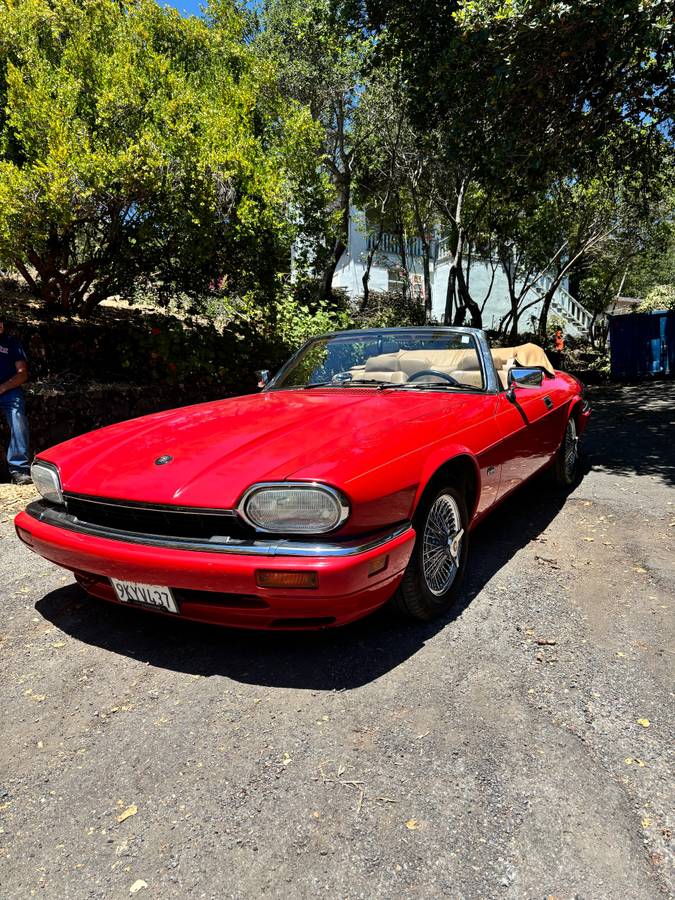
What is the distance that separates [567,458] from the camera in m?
5.50

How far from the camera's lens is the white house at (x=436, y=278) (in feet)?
87.5

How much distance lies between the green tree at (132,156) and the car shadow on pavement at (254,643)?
4778 millimetres

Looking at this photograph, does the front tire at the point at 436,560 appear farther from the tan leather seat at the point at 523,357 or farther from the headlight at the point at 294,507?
the tan leather seat at the point at 523,357

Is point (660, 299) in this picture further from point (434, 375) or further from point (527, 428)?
point (434, 375)

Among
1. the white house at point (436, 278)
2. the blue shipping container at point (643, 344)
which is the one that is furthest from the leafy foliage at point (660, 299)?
the blue shipping container at point (643, 344)

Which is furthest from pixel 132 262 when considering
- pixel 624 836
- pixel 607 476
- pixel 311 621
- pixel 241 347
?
pixel 624 836

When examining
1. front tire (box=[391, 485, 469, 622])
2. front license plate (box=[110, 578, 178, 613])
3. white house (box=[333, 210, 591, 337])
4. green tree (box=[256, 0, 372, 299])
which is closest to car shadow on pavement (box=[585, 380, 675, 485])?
front tire (box=[391, 485, 469, 622])

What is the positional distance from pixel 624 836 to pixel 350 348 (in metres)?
3.29

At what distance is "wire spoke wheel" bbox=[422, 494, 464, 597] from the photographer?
2.97m

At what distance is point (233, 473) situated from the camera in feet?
8.38

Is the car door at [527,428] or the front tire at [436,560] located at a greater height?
the car door at [527,428]

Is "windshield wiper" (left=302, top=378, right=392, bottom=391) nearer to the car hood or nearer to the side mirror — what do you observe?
the car hood

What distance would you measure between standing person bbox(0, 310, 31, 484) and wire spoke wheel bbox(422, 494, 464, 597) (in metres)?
4.69

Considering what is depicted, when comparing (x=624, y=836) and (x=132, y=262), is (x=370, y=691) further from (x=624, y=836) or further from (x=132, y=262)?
(x=132, y=262)
